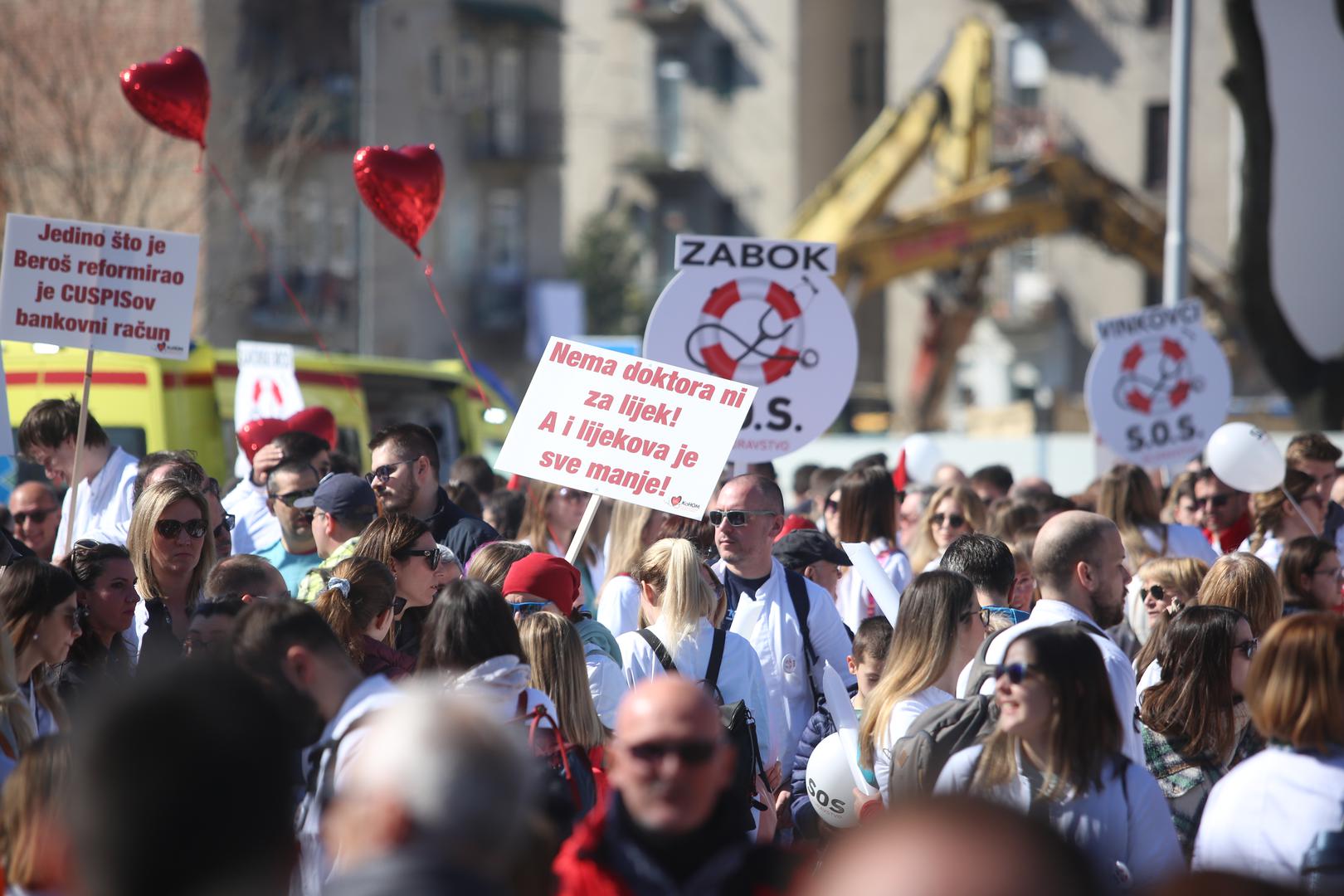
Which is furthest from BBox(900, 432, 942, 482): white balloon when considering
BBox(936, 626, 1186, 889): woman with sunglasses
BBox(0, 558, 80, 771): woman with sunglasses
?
BBox(936, 626, 1186, 889): woman with sunglasses

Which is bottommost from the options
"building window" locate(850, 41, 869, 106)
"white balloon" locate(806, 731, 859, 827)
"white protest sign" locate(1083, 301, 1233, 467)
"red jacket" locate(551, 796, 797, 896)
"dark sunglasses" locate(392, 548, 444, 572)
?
"white balloon" locate(806, 731, 859, 827)

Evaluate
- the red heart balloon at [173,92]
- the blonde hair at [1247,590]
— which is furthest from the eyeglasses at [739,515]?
the red heart balloon at [173,92]

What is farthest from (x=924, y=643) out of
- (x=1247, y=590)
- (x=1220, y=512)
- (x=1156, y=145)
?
(x=1156, y=145)

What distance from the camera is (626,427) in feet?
20.2

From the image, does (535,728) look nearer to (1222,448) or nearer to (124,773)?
(124,773)

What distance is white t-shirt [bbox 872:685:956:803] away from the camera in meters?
4.61

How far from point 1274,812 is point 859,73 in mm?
41491

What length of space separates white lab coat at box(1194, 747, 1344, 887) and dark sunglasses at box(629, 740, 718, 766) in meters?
1.14

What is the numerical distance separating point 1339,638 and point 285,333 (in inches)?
1303

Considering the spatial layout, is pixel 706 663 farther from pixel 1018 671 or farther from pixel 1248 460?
pixel 1248 460

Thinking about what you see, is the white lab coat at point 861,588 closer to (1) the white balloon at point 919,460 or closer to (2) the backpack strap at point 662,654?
(2) the backpack strap at point 662,654

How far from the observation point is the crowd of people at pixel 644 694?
2293 millimetres

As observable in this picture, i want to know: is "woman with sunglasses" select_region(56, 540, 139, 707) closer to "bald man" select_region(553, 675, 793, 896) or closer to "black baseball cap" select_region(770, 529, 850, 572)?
"black baseball cap" select_region(770, 529, 850, 572)

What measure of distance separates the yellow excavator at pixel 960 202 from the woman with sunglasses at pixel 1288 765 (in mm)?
19903
